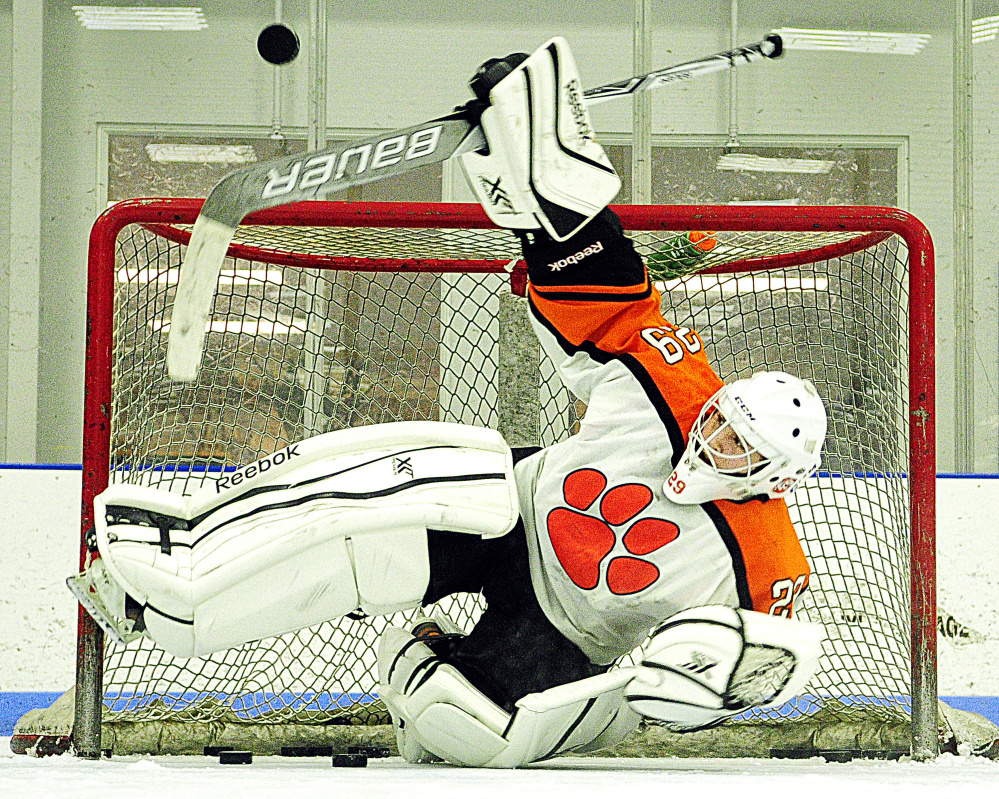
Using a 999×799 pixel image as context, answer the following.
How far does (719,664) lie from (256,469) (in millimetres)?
627

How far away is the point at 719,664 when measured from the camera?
124 centimetres

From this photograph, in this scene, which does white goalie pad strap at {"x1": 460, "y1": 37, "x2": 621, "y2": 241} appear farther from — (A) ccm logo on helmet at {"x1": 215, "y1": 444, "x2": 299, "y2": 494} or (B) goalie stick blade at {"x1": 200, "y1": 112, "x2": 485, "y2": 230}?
(A) ccm logo on helmet at {"x1": 215, "y1": 444, "x2": 299, "y2": 494}

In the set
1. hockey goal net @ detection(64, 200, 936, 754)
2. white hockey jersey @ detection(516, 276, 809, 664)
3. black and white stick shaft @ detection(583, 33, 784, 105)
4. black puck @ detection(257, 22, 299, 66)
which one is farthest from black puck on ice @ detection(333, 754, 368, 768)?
black puck @ detection(257, 22, 299, 66)

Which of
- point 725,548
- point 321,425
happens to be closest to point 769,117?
point 321,425

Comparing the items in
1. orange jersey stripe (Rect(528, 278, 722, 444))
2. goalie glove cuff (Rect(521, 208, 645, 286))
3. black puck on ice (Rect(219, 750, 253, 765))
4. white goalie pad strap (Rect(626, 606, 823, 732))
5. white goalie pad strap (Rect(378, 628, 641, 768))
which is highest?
goalie glove cuff (Rect(521, 208, 645, 286))

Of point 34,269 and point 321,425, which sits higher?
point 34,269

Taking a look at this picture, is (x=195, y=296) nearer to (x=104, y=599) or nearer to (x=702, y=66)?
(x=104, y=599)

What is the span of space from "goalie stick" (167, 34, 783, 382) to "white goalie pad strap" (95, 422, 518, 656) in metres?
0.21

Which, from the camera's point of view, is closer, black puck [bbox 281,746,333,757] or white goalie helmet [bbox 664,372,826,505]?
white goalie helmet [bbox 664,372,826,505]

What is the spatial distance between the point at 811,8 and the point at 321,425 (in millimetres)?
2400

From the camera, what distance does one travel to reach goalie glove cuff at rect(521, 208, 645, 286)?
1.35 meters

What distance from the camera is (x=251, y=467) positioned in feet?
4.61

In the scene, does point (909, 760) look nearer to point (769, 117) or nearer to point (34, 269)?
point (769, 117)

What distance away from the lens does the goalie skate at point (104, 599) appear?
131 cm
